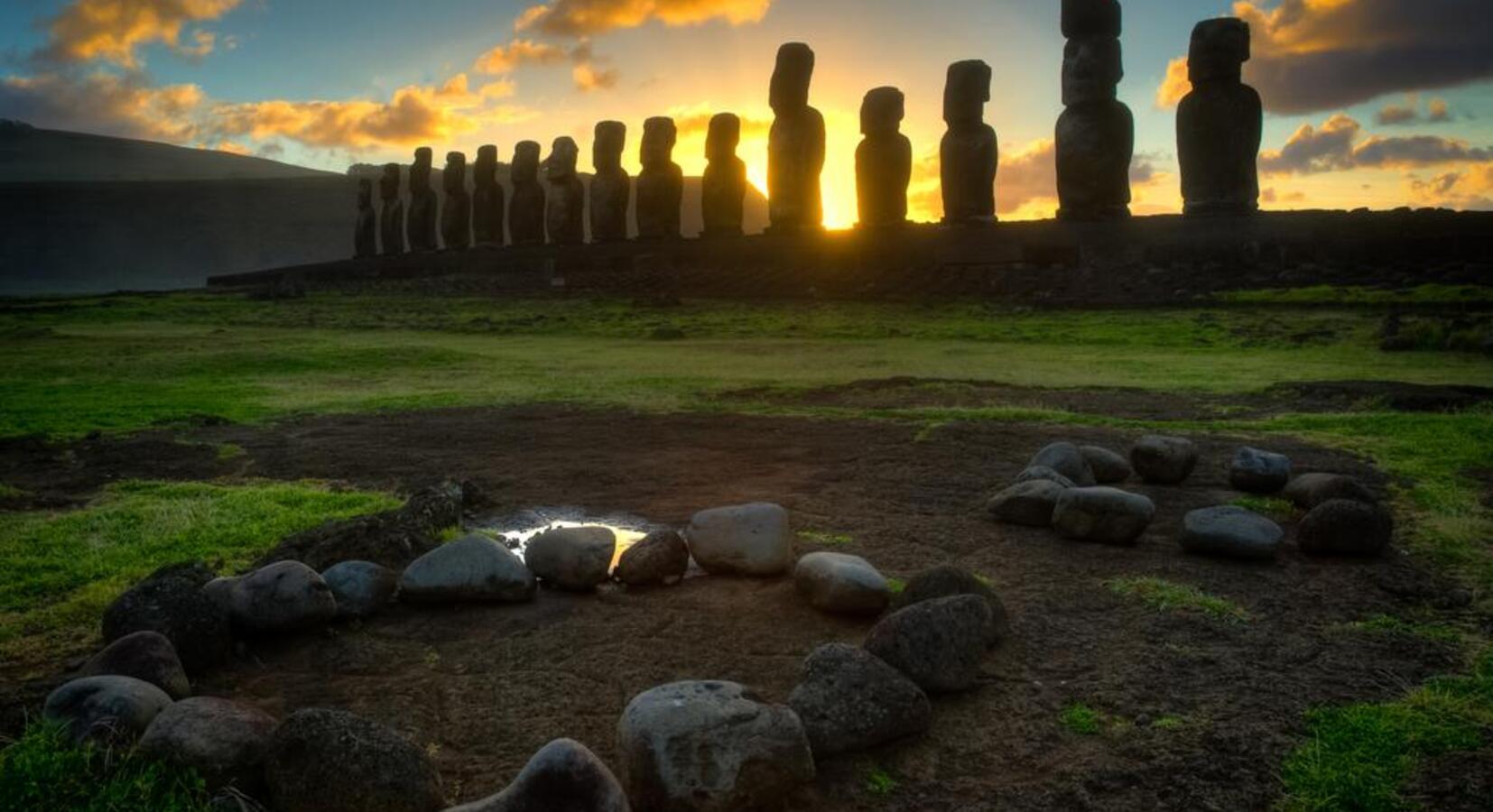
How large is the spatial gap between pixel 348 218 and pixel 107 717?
70924mm

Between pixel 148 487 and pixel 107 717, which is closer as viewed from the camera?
pixel 107 717

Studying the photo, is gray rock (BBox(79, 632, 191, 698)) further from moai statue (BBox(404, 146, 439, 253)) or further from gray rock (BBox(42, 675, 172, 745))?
moai statue (BBox(404, 146, 439, 253))

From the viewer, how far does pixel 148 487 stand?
18.0ft

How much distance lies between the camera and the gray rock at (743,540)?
4.02 metres

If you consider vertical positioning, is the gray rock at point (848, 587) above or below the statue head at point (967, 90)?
below

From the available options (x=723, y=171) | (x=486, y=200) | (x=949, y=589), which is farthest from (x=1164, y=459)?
(x=486, y=200)

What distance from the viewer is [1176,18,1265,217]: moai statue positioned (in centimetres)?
1634

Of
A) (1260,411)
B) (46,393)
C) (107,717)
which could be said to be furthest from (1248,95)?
(107,717)

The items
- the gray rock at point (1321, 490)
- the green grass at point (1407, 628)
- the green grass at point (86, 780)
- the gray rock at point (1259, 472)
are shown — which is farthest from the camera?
the gray rock at point (1259, 472)

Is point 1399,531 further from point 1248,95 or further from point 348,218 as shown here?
point 348,218

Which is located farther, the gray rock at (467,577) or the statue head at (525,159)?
the statue head at (525,159)

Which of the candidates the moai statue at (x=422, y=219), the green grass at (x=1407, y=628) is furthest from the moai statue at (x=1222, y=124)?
the moai statue at (x=422, y=219)

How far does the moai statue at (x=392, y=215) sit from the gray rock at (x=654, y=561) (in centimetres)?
3596

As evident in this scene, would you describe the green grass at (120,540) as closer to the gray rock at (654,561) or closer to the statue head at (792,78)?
the gray rock at (654,561)
